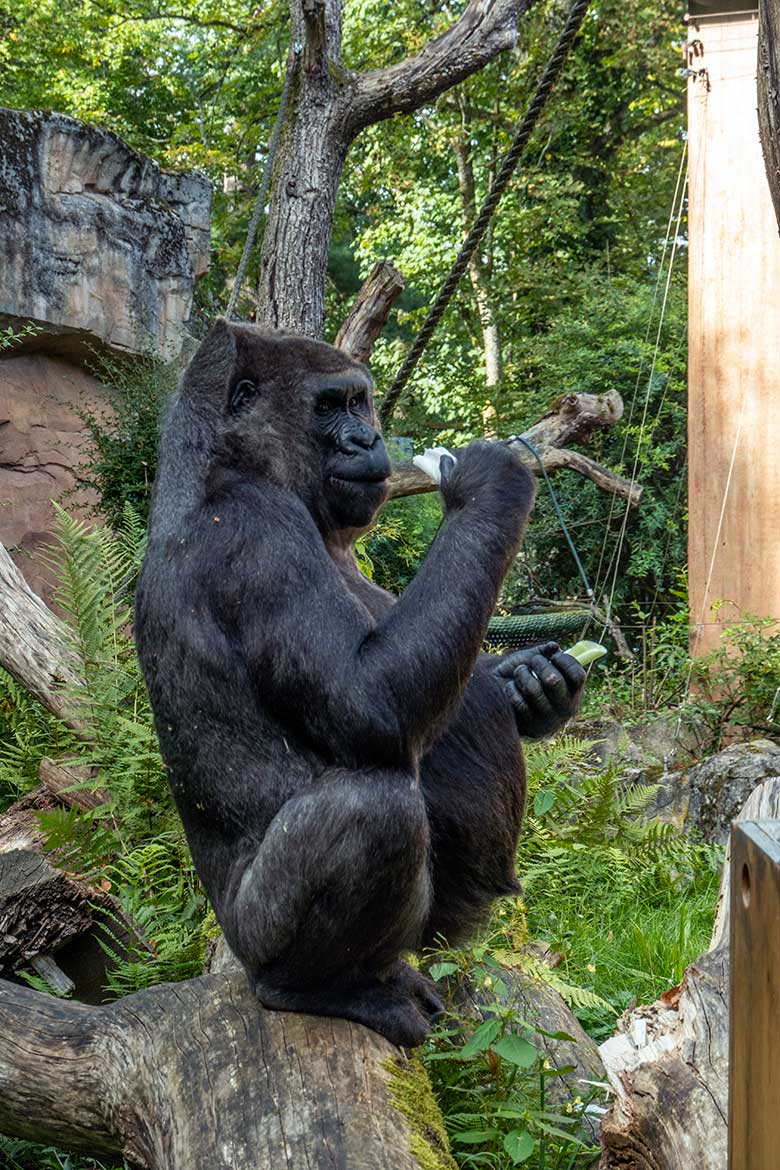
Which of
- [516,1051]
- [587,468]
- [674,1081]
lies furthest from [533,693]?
[587,468]

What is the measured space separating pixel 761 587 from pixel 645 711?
1066 mm

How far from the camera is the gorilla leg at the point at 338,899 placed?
2500 millimetres

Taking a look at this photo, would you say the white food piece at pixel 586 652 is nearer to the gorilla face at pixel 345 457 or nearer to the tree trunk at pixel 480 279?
the gorilla face at pixel 345 457

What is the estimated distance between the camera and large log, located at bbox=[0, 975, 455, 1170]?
223cm

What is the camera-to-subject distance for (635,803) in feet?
16.7

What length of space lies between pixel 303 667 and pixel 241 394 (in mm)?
824

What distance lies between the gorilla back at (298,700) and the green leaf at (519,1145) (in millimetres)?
358

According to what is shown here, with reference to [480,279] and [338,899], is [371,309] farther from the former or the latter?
[480,279]

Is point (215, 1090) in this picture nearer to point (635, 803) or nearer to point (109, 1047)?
point (109, 1047)

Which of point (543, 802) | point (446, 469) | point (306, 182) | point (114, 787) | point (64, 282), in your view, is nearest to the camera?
A: point (446, 469)

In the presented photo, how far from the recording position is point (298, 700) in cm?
258

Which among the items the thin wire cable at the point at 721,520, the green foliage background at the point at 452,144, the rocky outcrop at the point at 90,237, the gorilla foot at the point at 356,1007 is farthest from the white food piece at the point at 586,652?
the green foliage background at the point at 452,144

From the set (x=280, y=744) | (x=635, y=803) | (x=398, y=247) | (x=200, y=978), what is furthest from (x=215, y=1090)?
(x=398, y=247)

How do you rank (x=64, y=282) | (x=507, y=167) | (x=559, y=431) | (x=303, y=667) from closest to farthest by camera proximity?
(x=303, y=667) < (x=507, y=167) < (x=559, y=431) < (x=64, y=282)
